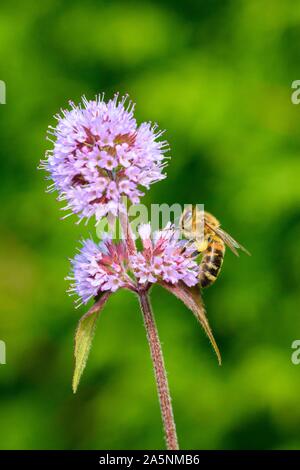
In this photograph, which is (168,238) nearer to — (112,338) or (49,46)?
(112,338)

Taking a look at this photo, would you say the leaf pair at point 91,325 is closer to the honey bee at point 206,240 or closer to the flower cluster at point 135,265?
the flower cluster at point 135,265

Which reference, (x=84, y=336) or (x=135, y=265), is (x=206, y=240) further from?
(x=84, y=336)

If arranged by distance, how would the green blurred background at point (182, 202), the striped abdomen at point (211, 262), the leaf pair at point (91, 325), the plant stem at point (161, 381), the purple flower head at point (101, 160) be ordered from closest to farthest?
the plant stem at point (161, 381), the leaf pair at point (91, 325), the purple flower head at point (101, 160), the striped abdomen at point (211, 262), the green blurred background at point (182, 202)

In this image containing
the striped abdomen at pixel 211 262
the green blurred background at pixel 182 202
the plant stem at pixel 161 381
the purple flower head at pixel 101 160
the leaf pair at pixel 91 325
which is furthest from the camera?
the green blurred background at pixel 182 202

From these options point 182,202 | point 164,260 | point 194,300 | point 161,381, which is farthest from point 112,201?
point 182,202

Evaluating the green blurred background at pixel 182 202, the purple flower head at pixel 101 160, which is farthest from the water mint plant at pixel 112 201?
the green blurred background at pixel 182 202

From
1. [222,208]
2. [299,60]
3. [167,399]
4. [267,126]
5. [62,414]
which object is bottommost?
[62,414]

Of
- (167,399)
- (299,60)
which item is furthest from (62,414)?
(167,399)
